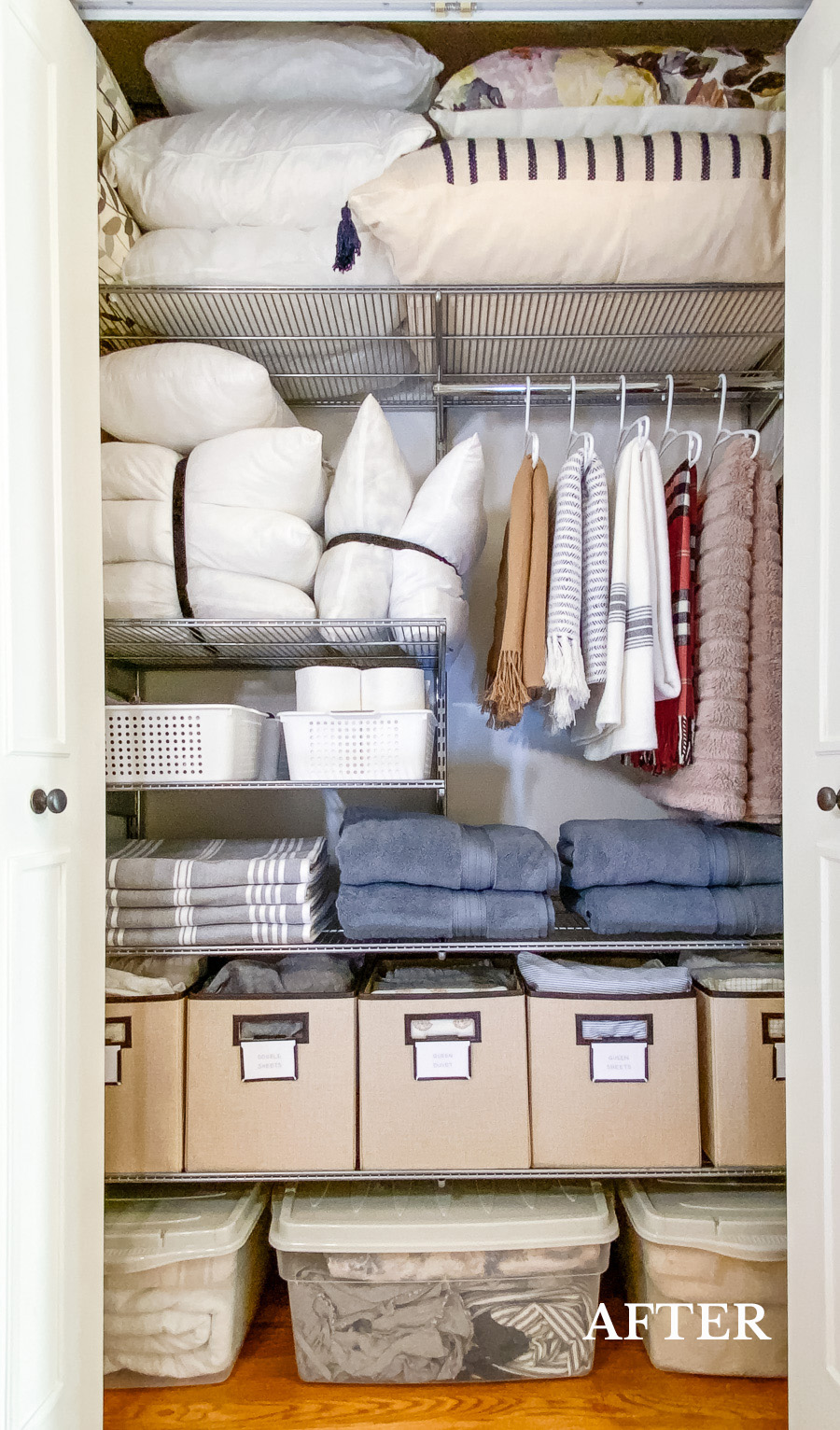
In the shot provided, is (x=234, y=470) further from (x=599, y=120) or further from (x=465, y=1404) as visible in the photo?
(x=465, y=1404)

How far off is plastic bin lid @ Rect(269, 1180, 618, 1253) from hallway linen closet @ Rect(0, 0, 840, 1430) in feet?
1.03

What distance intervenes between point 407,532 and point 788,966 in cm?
92

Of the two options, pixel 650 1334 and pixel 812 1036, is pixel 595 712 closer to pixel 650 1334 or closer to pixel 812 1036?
pixel 812 1036

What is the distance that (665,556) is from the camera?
1.46 m

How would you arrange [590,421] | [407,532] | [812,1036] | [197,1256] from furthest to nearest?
[590,421] < [407,532] < [197,1256] < [812,1036]

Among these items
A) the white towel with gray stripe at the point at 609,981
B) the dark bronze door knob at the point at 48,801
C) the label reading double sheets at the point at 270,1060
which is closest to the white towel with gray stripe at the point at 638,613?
the white towel with gray stripe at the point at 609,981

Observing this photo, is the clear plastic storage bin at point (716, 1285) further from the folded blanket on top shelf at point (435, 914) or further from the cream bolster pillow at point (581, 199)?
the cream bolster pillow at point (581, 199)

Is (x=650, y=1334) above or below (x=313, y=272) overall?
below

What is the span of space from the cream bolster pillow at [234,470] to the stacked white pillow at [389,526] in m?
0.07

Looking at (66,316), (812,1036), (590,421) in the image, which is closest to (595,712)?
(812,1036)

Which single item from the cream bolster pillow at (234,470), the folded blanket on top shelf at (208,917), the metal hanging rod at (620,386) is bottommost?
the folded blanket on top shelf at (208,917)

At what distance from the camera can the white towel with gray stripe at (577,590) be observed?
1.42m

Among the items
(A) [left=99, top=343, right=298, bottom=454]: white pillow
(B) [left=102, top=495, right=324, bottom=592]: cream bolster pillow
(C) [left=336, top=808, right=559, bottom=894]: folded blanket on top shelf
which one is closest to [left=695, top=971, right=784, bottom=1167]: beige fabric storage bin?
(C) [left=336, top=808, right=559, bottom=894]: folded blanket on top shelf

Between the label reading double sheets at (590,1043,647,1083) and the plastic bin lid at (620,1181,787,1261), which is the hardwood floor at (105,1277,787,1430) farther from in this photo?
the label reading double sheets at (590,1043,647,1083)
